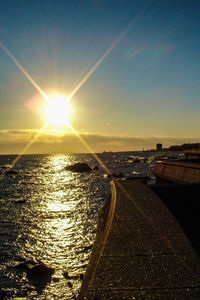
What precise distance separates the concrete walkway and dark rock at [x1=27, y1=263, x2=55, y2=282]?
19.0 ft

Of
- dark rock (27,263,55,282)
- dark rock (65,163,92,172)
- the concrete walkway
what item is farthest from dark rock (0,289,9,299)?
dark rock (65,163,92,172)

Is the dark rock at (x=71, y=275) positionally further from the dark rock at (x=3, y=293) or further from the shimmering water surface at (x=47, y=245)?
the dark rock at (x=3, y=293)

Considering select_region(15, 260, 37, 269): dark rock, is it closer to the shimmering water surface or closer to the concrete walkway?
the shimmering water surface

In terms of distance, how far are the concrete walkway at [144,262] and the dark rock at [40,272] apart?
5796mm

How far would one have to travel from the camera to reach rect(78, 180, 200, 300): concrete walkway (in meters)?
1.96

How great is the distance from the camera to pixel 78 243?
11250 mm

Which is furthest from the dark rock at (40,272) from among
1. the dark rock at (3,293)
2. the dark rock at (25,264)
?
the dark rock at (3,293)

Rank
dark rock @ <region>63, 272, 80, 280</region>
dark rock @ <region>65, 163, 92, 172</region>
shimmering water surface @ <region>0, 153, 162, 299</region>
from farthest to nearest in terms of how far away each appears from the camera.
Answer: dark rock @ <region>65, 163, 92, 172</region> < dark rock @ <region>63, 272, 80, 280</region> < shimmering water surface @ <region>0, 153, 162, 299</region>

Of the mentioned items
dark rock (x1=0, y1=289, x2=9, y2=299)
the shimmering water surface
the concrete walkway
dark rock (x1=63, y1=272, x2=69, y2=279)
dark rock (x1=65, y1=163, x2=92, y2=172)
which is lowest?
dark rock (x1=65, y1=163, x2=92, y2=172)

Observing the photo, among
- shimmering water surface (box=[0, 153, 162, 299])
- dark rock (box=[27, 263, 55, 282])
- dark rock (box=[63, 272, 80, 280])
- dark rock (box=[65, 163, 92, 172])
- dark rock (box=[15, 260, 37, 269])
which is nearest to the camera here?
shimmering water surface (box=[0, 153, 162, 299])

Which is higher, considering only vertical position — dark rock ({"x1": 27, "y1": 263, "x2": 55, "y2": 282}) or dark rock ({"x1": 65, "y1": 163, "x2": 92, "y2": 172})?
dark rock ({"x1": 27, "y1": 263, "x2": 55, "y2": 282})

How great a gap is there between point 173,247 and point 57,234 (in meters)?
10.9

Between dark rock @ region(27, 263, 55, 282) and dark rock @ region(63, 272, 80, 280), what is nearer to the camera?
dark rock @ region(63, 272, 80, 280)

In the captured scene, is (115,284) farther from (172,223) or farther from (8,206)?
(8,206)
